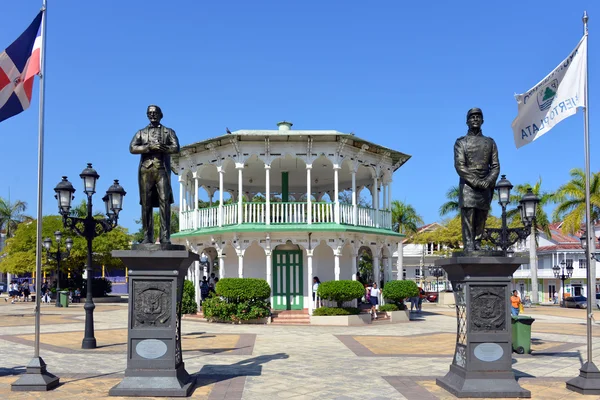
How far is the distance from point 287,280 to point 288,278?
95mm

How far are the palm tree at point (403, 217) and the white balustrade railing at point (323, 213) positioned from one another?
1404 inches

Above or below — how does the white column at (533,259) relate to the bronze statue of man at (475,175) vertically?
below

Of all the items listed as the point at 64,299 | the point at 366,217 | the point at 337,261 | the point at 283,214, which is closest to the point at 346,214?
the point at 366,217

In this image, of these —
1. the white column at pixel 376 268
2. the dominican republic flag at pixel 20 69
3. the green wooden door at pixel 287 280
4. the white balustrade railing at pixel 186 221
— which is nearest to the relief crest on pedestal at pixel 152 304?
the dominican republic flag at pixel 20 69

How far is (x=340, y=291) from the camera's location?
21.8 metres

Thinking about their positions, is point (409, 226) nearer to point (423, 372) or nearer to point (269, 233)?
point (269, 233)

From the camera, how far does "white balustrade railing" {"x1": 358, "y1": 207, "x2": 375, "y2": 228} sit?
24.8m

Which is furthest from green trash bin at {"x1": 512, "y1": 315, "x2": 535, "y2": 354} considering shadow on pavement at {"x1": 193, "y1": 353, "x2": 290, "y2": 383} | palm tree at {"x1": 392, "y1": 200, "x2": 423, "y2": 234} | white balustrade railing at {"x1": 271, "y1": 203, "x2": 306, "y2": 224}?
palm tree at {"x1": 392, "y1": 200, "x2": 423, "y2": 234}

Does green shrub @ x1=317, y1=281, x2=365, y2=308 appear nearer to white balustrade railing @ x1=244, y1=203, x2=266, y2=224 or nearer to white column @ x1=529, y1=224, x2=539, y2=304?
white balustrade railing @ x1=244, y1=203, x2=266, y2=224

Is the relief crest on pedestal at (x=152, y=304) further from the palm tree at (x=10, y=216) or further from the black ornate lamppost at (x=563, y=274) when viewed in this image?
the palm tree at (x=10, y=216)

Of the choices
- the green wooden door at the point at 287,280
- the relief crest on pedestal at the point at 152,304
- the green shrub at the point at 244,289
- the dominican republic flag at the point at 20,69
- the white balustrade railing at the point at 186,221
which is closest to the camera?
the relief crest on pedestal at the point at 152,304

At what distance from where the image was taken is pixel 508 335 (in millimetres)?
8703

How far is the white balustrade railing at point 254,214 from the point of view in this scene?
23484mm

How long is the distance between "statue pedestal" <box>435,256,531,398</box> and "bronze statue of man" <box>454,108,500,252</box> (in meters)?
0.41
